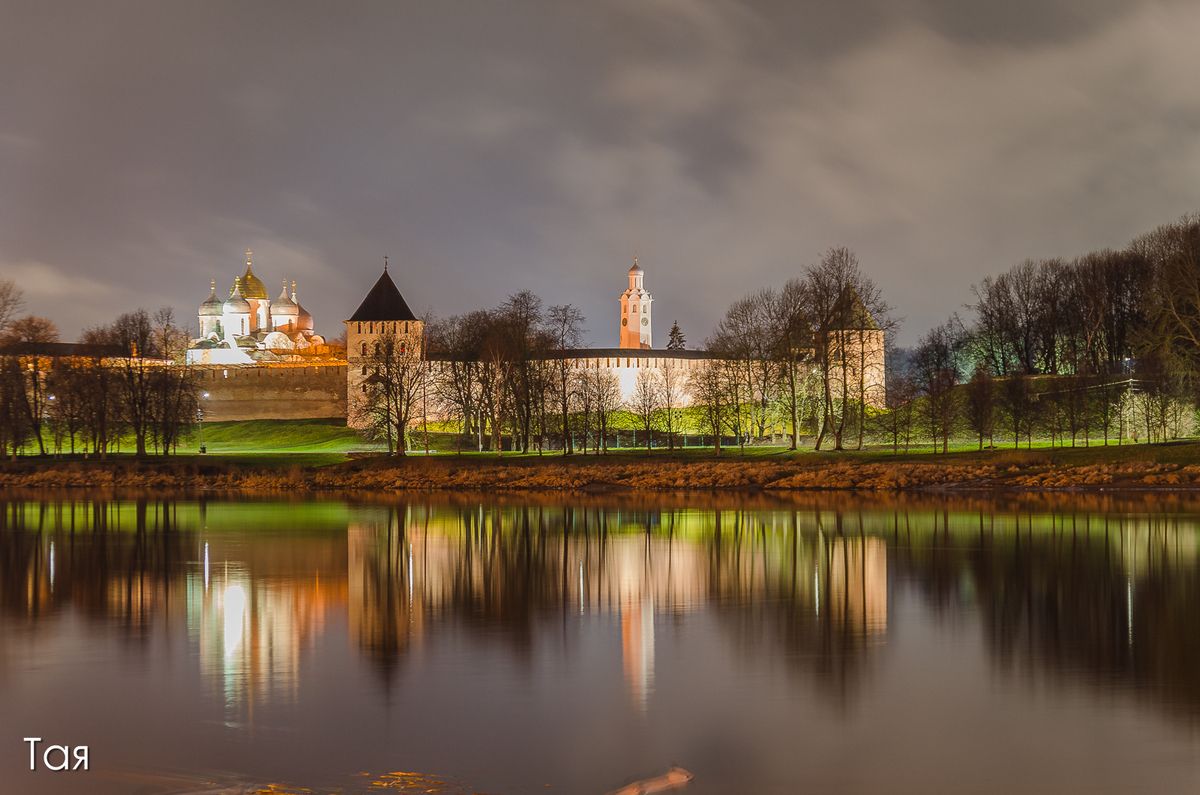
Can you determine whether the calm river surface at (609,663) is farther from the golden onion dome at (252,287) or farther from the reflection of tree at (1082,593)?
the golden onion dome at (252,287)

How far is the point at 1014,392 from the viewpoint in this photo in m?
51.7

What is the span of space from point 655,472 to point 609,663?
31903 millimetres

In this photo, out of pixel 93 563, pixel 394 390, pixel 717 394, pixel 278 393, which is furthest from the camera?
pixel 278 393

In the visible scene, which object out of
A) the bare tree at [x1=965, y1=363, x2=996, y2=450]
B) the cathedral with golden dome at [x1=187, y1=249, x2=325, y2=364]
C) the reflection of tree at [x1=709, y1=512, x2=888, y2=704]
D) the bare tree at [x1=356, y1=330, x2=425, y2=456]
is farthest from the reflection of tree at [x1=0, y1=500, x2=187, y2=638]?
the cathedral with golden dome at [x1=187, y1=249, x2=325, y2=364]

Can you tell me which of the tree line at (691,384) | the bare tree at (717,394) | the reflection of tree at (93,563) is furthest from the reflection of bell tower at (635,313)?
the reflection of tree at (93,563)

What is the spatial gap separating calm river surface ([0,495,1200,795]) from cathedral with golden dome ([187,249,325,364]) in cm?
8198

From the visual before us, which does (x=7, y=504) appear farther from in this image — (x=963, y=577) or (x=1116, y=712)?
(x=1116, y=712)

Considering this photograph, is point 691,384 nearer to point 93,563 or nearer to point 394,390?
point 394,390

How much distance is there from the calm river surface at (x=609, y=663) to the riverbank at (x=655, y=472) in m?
14.1

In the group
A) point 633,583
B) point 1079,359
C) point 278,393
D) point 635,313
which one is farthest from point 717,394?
point 635,313

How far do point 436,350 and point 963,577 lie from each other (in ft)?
171

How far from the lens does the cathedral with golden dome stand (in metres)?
106

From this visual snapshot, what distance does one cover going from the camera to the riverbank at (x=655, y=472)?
1582 inches

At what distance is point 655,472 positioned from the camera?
149 ft
